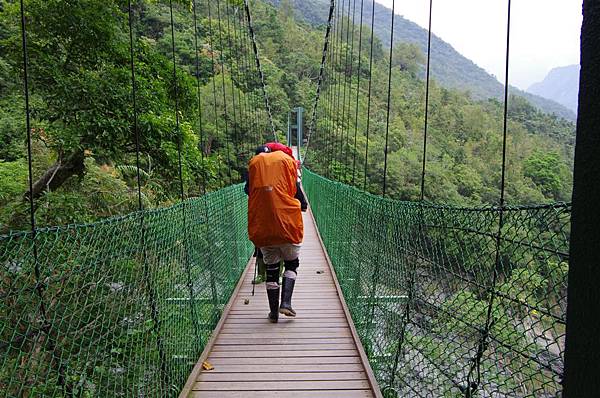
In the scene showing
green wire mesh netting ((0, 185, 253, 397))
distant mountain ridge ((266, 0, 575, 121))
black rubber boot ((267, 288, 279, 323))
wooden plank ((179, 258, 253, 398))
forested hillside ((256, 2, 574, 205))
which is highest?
distant mountain ridge ((266, 0, 575, 121))

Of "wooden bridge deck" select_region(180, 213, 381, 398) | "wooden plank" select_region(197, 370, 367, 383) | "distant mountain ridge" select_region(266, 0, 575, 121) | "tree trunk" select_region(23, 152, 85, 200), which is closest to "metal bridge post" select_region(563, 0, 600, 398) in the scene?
"wooden bridge deck" select_region(180, 213, 381, 398)

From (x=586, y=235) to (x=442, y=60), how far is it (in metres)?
52.8

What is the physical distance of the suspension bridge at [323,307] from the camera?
838mm

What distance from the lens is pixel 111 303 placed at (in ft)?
4.20

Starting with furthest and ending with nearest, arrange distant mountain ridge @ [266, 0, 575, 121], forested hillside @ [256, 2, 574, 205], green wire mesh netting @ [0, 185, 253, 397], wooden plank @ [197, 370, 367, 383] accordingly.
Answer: distant mountain ridge @ [266, 0, 575, 121] → forested hillside @ [256, 2, 574, 205] → wooden plank @ [197, 370, 367, 383] → green wire mesh netting @ [0, 185, 253, 397]

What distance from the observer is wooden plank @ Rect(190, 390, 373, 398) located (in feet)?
5.17

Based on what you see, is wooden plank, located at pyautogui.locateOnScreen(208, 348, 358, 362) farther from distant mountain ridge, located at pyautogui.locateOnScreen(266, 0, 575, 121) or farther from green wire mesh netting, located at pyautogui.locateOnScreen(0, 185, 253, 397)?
distant mountain ridge, located at pyautogui.locateOnScreen(266, 0, 575, 121)

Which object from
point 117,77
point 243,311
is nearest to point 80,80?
point 117,77

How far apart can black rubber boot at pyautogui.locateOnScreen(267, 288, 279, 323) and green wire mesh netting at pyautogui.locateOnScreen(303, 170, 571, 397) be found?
412mm

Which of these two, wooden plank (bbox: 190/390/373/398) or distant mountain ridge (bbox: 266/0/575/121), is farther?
distant mountain ridge (bbox: 266/0/575/121)

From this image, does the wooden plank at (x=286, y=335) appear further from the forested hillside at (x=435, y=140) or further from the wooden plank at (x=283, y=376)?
the forested hillside at (x=435, y=140)

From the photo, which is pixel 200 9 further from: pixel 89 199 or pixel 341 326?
pixel 341 326

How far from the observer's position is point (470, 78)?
48.1 meters

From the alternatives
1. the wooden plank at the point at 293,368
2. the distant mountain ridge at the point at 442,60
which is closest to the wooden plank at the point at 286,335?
the wooden plank at the point at 293,368
